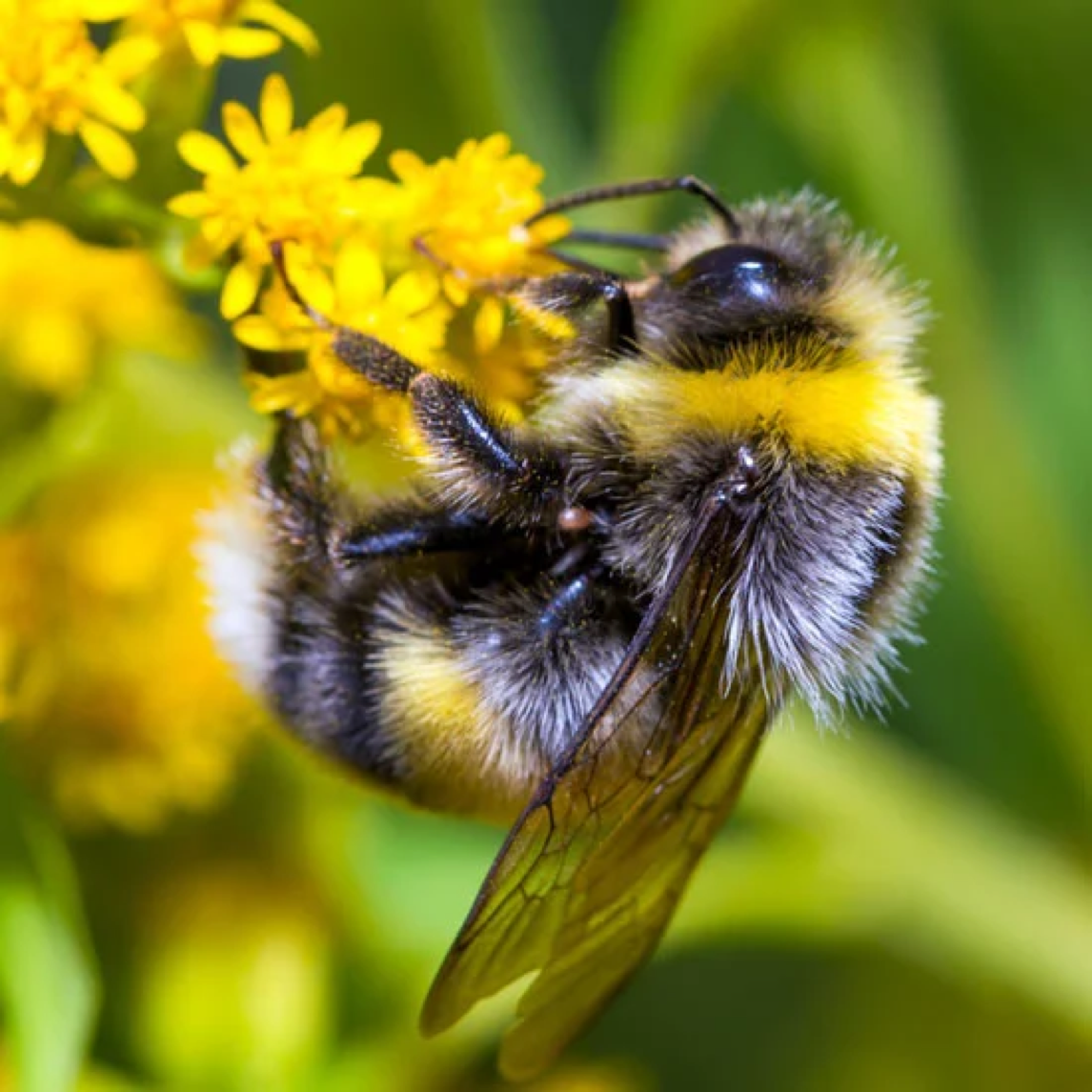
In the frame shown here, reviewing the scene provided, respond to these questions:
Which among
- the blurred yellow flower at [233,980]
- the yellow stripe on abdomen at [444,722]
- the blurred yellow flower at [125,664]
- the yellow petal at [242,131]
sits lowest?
the blurred yellow flower at [233,980]

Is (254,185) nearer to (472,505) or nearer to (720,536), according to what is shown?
(472,505)

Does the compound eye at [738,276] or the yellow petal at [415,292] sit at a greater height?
the compound eye at [738,276]

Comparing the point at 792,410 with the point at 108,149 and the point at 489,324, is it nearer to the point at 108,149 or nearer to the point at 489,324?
the point at 489,324

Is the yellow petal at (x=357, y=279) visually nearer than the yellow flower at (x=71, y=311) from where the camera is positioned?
Yes

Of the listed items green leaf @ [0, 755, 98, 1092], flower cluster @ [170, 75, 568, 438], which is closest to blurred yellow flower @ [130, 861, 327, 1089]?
green leaf @ [0, 755, 98, 1092]

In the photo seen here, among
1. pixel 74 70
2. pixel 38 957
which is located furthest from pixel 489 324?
pixel 38 957

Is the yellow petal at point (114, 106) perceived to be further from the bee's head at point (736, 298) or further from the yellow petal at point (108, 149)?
the bee's head at point (736, 298)

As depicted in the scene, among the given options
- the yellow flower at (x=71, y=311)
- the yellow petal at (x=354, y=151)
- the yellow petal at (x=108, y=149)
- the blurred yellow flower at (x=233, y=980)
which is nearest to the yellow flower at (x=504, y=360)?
the yellow petal at (x=354, y=151)
